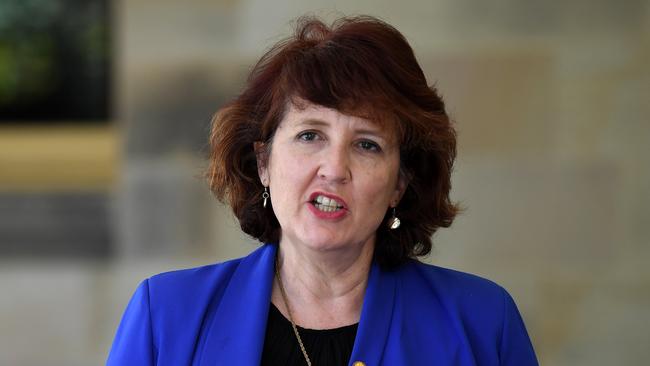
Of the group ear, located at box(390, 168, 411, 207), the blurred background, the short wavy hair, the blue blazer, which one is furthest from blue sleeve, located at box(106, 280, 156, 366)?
the blurred background

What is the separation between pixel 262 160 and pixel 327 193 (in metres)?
0.33

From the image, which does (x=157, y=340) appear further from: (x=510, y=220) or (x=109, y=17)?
(x=109, y=17)

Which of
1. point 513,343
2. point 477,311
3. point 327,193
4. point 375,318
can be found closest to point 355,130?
point 327,193

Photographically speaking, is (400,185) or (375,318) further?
(400,185)

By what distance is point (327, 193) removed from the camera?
3.17 meters

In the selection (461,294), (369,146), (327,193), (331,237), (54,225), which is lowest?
(54,225)

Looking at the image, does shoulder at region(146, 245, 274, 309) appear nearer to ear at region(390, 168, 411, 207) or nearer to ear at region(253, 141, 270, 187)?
ear at region(253, 141, 270, 187)

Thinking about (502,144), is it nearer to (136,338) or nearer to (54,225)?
(54,225)

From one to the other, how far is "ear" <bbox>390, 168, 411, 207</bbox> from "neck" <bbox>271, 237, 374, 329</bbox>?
171 mm

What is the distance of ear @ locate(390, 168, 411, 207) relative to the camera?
343 centimetres

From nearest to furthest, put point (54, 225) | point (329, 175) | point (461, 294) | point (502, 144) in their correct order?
point (329, 175) < point (461, 294) < point (502, 144) < point (54, 225)

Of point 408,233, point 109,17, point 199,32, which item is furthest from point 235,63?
point 109,17

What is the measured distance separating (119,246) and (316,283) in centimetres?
297

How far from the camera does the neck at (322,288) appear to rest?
11.0ft
